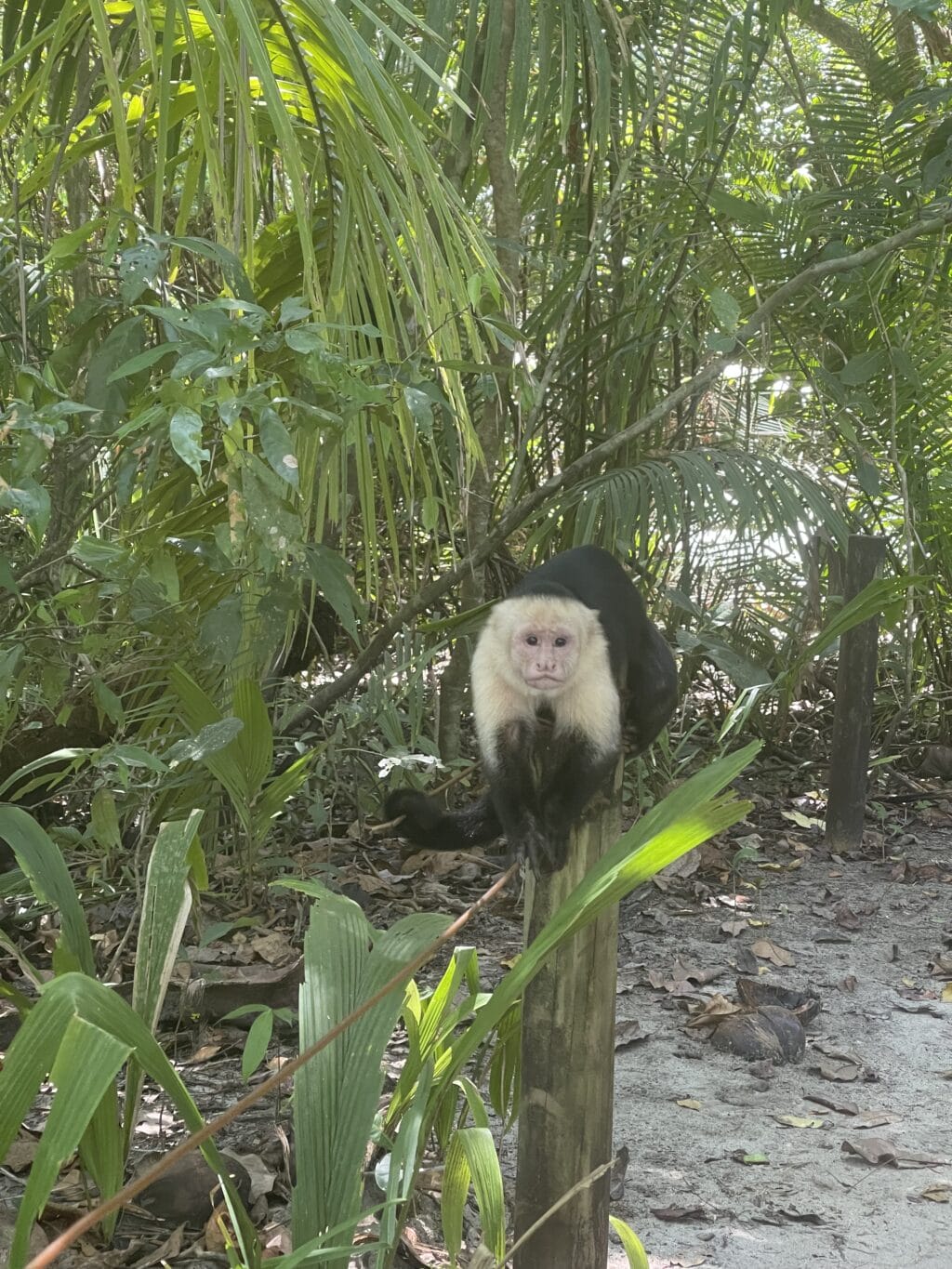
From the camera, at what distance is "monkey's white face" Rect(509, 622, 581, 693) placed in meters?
2.29

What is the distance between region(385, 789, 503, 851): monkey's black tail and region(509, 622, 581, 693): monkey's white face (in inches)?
13.6

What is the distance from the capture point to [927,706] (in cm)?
593

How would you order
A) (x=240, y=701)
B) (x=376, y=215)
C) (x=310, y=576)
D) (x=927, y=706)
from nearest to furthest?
(x=376, y=215) → (x=310, y=576) → (x=240, y=701) → (x=927, y=706)

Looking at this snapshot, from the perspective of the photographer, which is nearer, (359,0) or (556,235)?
(359,0)

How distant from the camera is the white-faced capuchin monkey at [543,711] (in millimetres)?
2205

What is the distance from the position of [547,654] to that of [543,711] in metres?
0.16

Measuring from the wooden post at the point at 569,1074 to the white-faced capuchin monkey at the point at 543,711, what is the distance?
0.16 metres

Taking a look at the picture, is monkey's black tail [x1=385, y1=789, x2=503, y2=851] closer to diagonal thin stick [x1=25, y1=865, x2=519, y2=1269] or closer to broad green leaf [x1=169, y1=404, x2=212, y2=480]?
diagonal thin stick [x1=25, y1=865, x2=519, y2=1269]

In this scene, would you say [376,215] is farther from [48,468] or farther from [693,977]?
[693,977]

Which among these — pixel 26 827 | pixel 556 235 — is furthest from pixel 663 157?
pixel 26 827

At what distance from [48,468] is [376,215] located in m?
0.82

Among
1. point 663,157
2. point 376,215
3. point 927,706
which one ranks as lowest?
point 927,706

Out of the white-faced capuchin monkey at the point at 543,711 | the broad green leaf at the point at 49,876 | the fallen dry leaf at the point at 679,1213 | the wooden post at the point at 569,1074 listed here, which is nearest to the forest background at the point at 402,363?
the broad green leaf at the point at 49,876

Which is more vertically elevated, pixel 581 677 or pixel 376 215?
pixel 376 215
